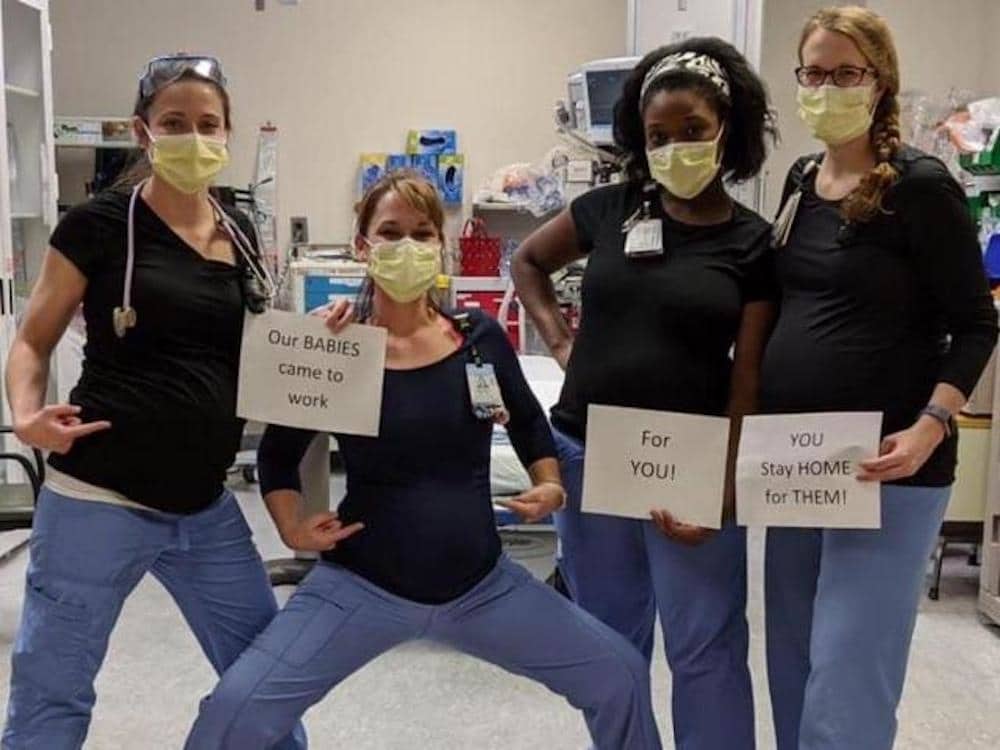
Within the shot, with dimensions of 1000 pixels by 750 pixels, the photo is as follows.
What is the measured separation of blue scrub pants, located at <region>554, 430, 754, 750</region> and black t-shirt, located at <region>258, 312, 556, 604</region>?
23 cm

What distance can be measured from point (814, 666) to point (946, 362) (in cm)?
51

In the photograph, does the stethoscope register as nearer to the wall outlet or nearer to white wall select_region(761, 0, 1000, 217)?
white wall select_region(761, 0, 1000, 217)

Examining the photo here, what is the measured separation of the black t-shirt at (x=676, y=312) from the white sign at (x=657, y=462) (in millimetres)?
46

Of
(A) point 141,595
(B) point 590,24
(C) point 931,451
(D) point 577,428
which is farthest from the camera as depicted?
(B) point 590,24

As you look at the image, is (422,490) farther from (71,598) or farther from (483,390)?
(71,598)

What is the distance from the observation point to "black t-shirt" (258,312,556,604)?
1666 mm

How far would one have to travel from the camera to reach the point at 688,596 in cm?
177

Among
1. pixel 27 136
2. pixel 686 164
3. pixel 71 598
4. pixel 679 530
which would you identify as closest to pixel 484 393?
pixel 679 530

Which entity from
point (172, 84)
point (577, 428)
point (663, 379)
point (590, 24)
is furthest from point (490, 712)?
point (590, 24)

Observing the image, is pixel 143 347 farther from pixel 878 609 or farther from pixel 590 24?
pixel 590 24

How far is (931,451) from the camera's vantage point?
157 centimetres

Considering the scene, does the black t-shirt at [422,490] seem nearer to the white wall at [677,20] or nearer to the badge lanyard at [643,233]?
the badge lanyard at [643,233]

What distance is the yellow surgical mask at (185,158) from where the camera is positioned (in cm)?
166

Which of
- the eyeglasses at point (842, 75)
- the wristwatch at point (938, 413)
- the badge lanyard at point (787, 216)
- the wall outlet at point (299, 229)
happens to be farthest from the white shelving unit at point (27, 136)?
the wristwatch at point (938, 413)
